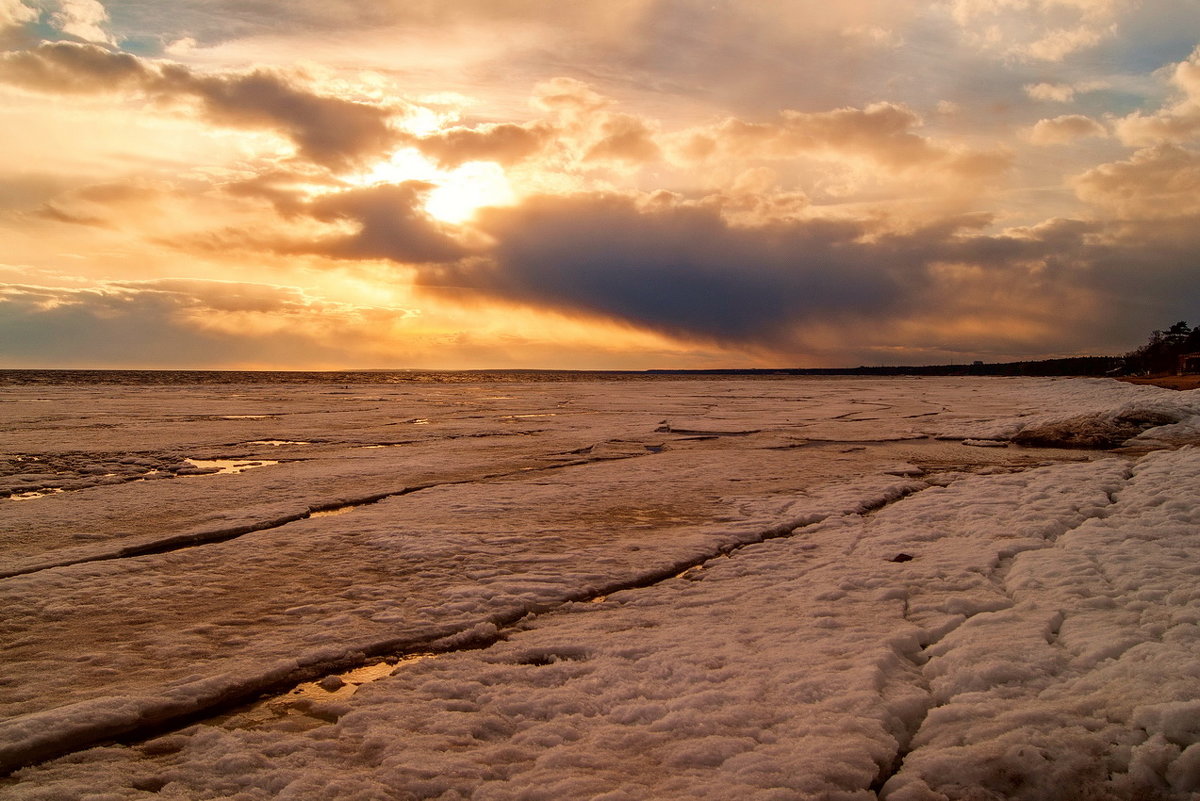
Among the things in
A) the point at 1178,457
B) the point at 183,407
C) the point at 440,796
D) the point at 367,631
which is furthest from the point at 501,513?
the point at 183,407

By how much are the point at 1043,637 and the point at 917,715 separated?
91cm

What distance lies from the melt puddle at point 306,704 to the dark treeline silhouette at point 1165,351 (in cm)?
6136

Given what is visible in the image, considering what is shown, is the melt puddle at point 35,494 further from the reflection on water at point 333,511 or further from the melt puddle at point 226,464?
the reflection on water at point 333,511

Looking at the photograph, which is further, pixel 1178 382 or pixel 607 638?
pixel 1178 382

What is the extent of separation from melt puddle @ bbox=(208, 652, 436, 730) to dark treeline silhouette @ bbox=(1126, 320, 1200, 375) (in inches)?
2416

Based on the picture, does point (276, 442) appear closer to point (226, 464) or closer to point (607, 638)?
point (226, 464)

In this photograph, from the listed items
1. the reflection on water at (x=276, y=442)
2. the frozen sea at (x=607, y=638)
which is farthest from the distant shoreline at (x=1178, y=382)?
the reflection on water at (x=276, y=442)

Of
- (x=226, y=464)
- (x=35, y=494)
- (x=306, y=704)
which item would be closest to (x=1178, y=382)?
(x=226, y=464)

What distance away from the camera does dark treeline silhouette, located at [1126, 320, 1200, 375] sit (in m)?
52.7

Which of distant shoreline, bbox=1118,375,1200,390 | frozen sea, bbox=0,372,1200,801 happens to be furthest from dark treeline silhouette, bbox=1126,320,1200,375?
frozen sea, bbox=0,372,1200,801

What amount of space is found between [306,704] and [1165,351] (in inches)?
2770

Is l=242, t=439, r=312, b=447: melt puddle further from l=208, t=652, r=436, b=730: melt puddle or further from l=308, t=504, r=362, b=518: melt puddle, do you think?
l=208, t=652, r=436, b=730: melt puddle

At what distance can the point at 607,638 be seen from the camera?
3113 millimetres

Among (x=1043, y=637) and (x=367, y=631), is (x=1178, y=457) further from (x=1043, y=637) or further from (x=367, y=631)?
(x=367, y=631)
